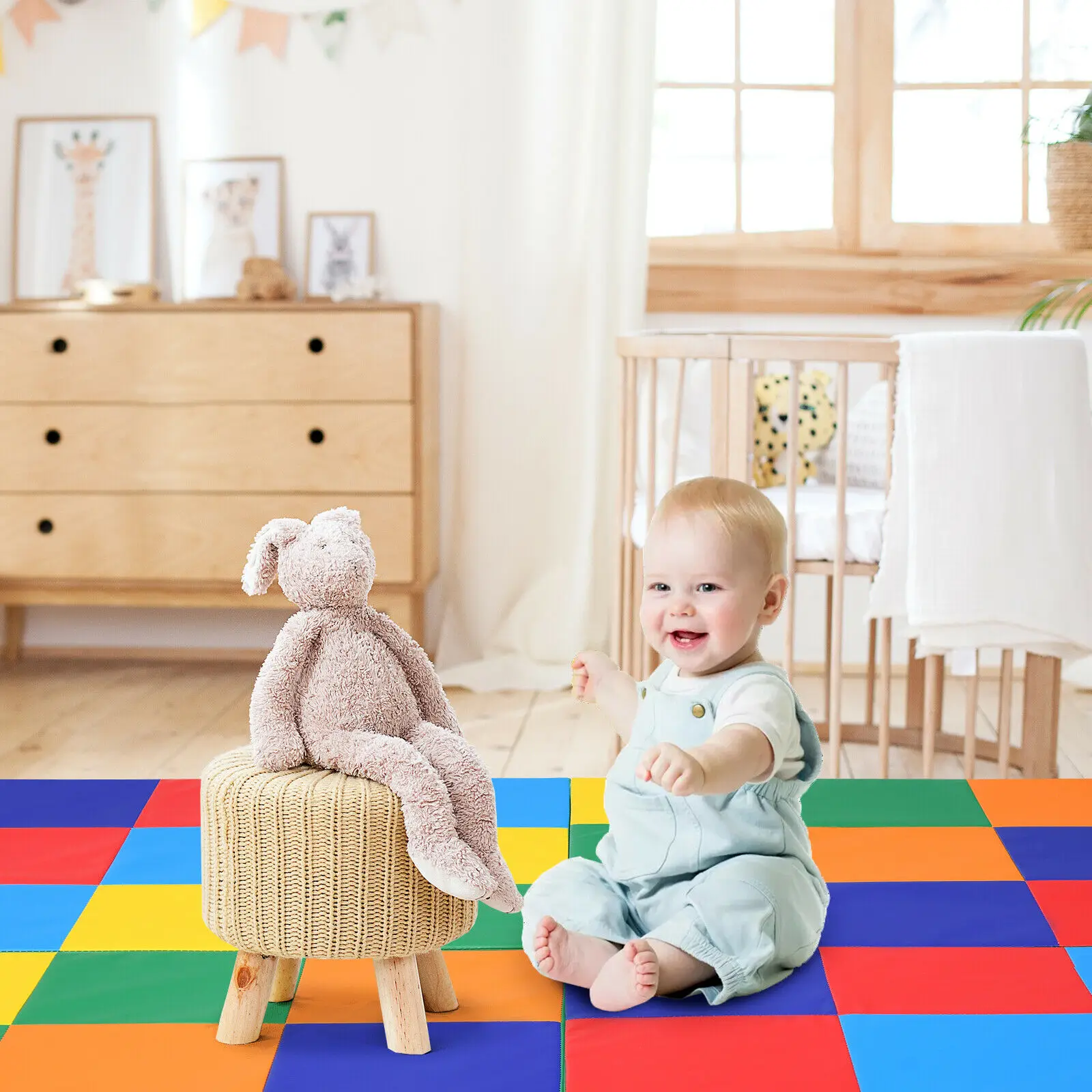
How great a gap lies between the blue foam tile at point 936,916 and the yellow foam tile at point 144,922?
671 millimetres

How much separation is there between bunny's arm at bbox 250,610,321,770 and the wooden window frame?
206 cm

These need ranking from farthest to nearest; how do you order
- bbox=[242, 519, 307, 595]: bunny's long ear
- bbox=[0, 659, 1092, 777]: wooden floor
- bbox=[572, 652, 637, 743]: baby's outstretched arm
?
bbox=[0, 659, 1092, 777]: wooden floor
bbox=[572, 652, 637, 743]: baby's outstretched arm
bbox=[242, 519, 307, 595]: bunny's long ear

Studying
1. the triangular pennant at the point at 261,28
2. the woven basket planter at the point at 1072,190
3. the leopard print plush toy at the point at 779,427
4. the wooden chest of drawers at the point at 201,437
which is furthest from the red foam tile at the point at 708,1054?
the triangular pennant at the point at 261,28

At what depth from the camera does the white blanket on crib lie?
72.2 inches

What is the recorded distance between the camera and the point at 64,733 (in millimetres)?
2514

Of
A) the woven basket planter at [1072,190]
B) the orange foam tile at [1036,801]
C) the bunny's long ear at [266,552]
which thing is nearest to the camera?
the bunny's long ear at [266,552]

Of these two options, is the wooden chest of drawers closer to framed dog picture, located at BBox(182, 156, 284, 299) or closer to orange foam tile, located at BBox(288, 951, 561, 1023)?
framed dog picture, located at BBox(182, 156, 284, 299)

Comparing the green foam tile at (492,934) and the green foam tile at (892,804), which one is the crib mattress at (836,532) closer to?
the green foam tile at (892,804)

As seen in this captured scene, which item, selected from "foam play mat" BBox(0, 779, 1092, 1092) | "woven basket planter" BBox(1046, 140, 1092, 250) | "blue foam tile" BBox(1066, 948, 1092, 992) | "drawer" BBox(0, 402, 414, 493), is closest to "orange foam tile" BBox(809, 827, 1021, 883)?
"foam play mat" BBox(0, 779, 1092, 1092)

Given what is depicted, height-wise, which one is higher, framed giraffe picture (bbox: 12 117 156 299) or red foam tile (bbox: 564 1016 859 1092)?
framed giraffe picture (bbox: 12 117 156 299)

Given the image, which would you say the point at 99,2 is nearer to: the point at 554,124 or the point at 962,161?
the point at 554,124

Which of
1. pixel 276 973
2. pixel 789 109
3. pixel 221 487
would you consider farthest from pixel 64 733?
pixel 789 109

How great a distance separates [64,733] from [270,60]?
62.1 inches

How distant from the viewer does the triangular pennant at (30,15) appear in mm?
3057
